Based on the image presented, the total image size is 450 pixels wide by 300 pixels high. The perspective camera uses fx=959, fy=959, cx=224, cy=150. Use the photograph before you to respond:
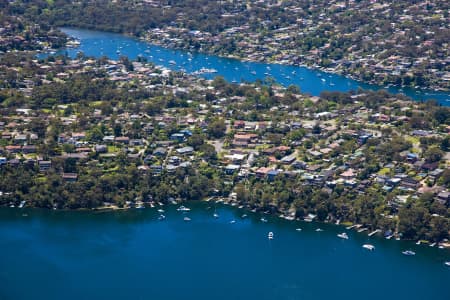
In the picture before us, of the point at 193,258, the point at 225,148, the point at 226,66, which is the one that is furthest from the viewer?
the point at 226,66

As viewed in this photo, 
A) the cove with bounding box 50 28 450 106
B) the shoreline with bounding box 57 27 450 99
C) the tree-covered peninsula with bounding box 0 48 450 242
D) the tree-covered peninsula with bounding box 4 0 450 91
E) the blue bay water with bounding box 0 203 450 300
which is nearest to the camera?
the blue bay water with bounding box 0 203 450 300

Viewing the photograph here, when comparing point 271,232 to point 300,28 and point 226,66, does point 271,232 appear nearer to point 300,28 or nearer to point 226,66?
point 226,66

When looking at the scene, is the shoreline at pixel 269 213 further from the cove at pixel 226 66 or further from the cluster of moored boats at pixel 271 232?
the cove at pixel 226 66

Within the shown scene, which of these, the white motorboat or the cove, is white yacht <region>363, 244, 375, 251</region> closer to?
the white motorboat

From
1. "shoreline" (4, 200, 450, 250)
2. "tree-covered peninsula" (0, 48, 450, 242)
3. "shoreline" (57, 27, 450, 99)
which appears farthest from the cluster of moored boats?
"shoreline" (57, 27, 450, 99)

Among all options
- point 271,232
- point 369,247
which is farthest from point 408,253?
point 271,232
